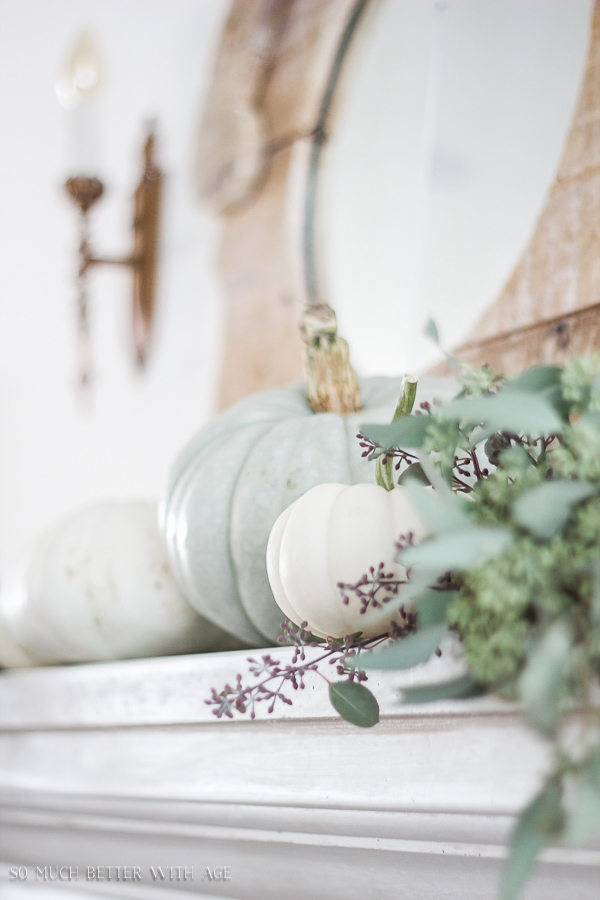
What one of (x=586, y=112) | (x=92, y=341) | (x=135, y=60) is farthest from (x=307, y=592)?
(x=135, y=60)

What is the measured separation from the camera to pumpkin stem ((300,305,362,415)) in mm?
612

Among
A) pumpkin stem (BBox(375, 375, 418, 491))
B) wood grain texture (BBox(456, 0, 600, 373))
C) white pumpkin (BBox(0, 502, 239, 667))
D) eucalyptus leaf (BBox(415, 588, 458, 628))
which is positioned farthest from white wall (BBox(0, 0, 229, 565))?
eucalyptus leaf (BBox(415, 588, 458, 628))

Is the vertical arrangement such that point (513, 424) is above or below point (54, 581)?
above

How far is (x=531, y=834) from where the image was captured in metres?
0.27

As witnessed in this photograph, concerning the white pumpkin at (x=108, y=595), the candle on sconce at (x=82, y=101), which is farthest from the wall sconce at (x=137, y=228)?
the white pumpkin at (x=108, y=595)

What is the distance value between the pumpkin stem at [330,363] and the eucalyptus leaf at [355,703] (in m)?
0.25

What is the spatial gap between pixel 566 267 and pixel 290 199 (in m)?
0.42

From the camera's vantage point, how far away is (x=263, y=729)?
508mm

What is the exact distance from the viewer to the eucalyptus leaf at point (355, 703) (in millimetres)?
400

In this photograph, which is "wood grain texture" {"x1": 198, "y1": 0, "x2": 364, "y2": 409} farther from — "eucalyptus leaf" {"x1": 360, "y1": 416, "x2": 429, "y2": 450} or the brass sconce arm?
"eucalyptus leaf" {"x1": 360, "y1": 416, "x2": 429, "y2": 450}

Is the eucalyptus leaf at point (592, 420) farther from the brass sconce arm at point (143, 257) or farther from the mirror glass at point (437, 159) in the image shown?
the brass sconce arm at point (143, 257)

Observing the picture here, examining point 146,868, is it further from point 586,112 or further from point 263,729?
point 586,112

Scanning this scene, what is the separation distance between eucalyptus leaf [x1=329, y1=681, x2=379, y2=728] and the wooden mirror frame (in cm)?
35

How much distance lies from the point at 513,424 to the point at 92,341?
49.4 inches
